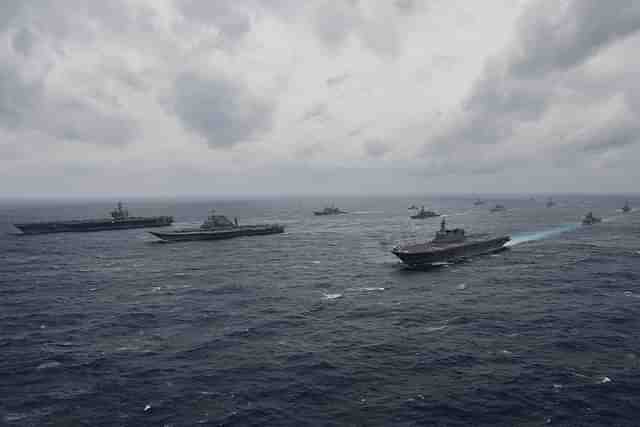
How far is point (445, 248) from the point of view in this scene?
89.8 meters

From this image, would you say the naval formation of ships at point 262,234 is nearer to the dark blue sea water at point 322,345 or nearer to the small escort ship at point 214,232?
the small escort ship at point 214,232

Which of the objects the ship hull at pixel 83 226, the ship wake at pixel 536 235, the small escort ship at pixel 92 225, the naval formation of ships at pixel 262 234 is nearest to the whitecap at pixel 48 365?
the naval formation of ships at pixel 262 234

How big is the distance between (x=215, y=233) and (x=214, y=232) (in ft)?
3.24

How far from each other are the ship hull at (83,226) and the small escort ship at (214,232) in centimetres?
3936

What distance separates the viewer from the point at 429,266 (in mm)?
86812

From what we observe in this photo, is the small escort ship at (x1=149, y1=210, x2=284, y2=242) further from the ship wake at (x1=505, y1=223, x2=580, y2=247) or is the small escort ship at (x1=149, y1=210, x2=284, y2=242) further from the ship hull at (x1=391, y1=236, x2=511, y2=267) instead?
the ship wake at (x1=505, y1=223, x2=580, y2=247)

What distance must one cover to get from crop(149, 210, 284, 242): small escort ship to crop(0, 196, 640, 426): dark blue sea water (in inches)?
1940

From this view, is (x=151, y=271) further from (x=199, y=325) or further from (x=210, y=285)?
(x=199, y=325)

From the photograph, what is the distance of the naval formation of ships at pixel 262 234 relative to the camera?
87619mm

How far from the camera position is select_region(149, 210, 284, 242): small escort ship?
135000 millimetres

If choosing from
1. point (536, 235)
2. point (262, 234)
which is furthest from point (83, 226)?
point (536, 235)

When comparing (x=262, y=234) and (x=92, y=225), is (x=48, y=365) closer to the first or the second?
(x=262, y=234)

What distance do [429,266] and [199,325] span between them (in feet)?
176

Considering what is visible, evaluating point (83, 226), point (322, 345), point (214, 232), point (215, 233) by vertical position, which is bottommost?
point (322, 345)
